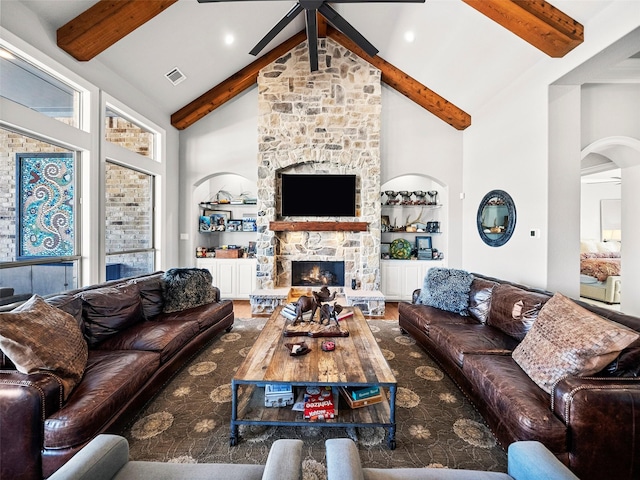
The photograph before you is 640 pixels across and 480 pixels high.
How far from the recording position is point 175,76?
425 centimetres

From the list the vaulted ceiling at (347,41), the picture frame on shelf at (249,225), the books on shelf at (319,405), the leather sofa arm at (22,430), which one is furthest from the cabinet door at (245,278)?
the leather sofa arm at (22,430)

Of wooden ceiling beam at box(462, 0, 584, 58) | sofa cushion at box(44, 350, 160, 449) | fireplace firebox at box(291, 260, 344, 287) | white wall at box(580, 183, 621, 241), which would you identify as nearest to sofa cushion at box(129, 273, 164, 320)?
sofa cushion at box(44, 350, 160, 449)

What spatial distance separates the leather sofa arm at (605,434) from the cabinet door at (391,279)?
412 cm

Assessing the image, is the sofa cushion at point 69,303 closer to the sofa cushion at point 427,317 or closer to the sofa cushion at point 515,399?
the sofa cushion at point 515,399

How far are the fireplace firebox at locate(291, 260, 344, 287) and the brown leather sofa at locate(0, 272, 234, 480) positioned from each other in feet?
6.96

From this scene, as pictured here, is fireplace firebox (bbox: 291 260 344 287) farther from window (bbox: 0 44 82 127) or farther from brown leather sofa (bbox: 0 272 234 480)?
window (bbox: 0 44 82 127)

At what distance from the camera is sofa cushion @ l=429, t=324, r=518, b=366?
223 centimetres

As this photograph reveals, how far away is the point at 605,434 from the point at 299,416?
1.59 metres

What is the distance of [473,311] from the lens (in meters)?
3.02

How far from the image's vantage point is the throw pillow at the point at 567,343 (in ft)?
5.01

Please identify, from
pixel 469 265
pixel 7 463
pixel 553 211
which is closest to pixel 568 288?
pixel 553 211

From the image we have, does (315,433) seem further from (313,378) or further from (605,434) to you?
(605,434)

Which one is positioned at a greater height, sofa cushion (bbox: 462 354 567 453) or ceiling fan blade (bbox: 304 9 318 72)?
ceiling fan blade (bbox: 304 9 318 72)

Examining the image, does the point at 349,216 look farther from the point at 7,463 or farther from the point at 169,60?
the point at 7,463
